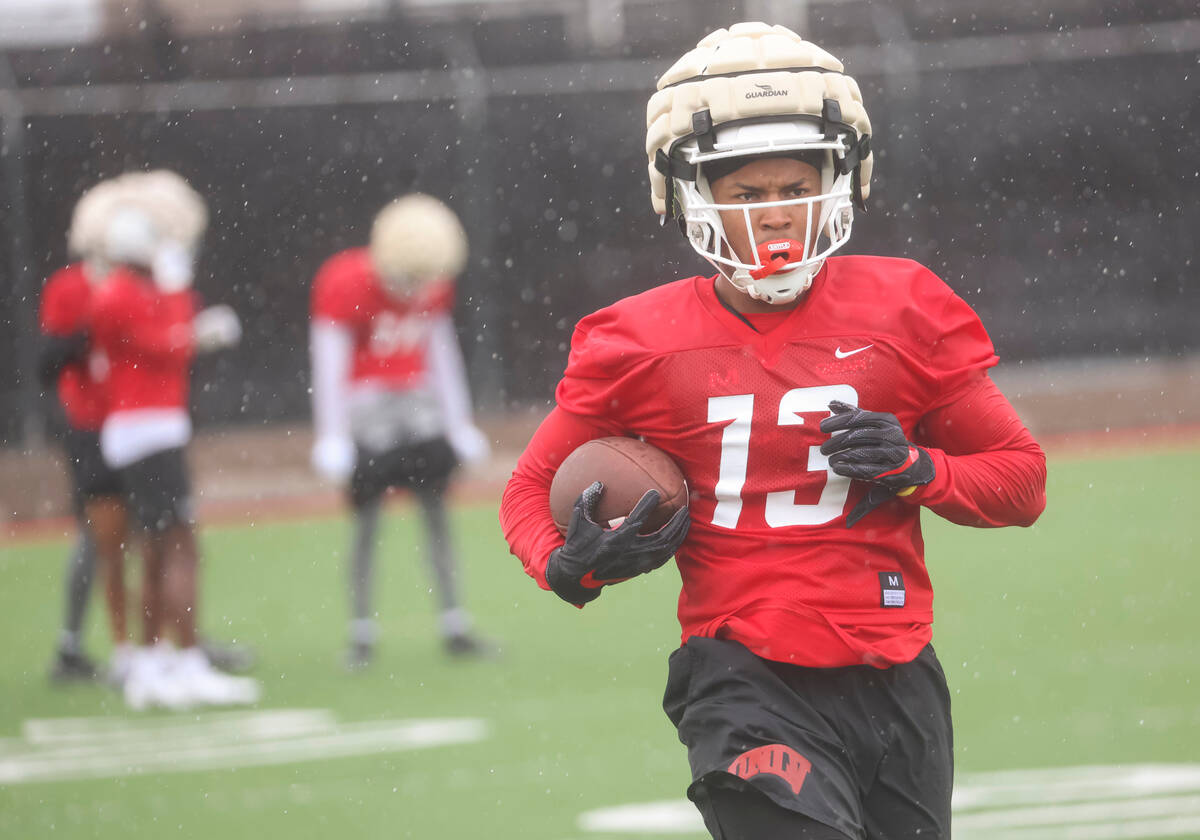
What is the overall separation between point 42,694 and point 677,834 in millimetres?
3385

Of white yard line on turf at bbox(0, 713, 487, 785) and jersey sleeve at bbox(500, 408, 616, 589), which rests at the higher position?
jersey sleeve at bbox(500, 408, 616, 589)

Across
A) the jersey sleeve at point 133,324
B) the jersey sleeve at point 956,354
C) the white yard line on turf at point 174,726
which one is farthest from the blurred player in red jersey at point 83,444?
the jersey sleeve at point 956,354

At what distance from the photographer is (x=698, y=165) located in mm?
3000

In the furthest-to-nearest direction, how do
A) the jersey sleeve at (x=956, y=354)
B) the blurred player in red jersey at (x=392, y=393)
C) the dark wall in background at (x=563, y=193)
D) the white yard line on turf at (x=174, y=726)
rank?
the dark wall in background at (x=563, y=193)
the blurred player in red jersey at (x=392, y=393)
the white yard line on turf at (x=174, y=726)
the jersey sleeve at (x=956, y=354)

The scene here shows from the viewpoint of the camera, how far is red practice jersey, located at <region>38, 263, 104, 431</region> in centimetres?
668

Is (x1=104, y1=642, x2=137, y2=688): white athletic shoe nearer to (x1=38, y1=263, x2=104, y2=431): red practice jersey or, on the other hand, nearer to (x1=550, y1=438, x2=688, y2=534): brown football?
(x1=38, y1=263, x2=104, y2=431): red practice jersey

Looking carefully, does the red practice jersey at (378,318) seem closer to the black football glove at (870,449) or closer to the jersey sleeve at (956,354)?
the jersey sleeve at (956,354)

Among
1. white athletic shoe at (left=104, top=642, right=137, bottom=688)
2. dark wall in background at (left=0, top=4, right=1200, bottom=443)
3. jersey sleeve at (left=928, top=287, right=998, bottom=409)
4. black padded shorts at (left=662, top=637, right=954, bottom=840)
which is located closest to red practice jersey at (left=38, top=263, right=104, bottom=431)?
white athletic shoe at (left=104, top=642, right=137, bottom=688)

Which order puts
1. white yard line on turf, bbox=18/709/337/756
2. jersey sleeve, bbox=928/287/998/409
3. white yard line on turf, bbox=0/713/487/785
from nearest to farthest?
1. jersey sleeve, bbox=928/287/998/409
2. white yard line on turf, bbox=0/713/487/785
3. white yard line on turf, bbox=18/709/337/756

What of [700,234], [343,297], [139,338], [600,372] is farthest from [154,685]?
[700,234]

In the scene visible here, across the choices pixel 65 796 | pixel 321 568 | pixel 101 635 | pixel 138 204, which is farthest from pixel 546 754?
pixel 321 568

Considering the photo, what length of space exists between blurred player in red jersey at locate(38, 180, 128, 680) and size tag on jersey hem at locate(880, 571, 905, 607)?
4.61 metres

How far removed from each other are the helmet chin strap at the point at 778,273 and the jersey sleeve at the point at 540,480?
1.23ft

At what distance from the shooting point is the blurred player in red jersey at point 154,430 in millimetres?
6543
